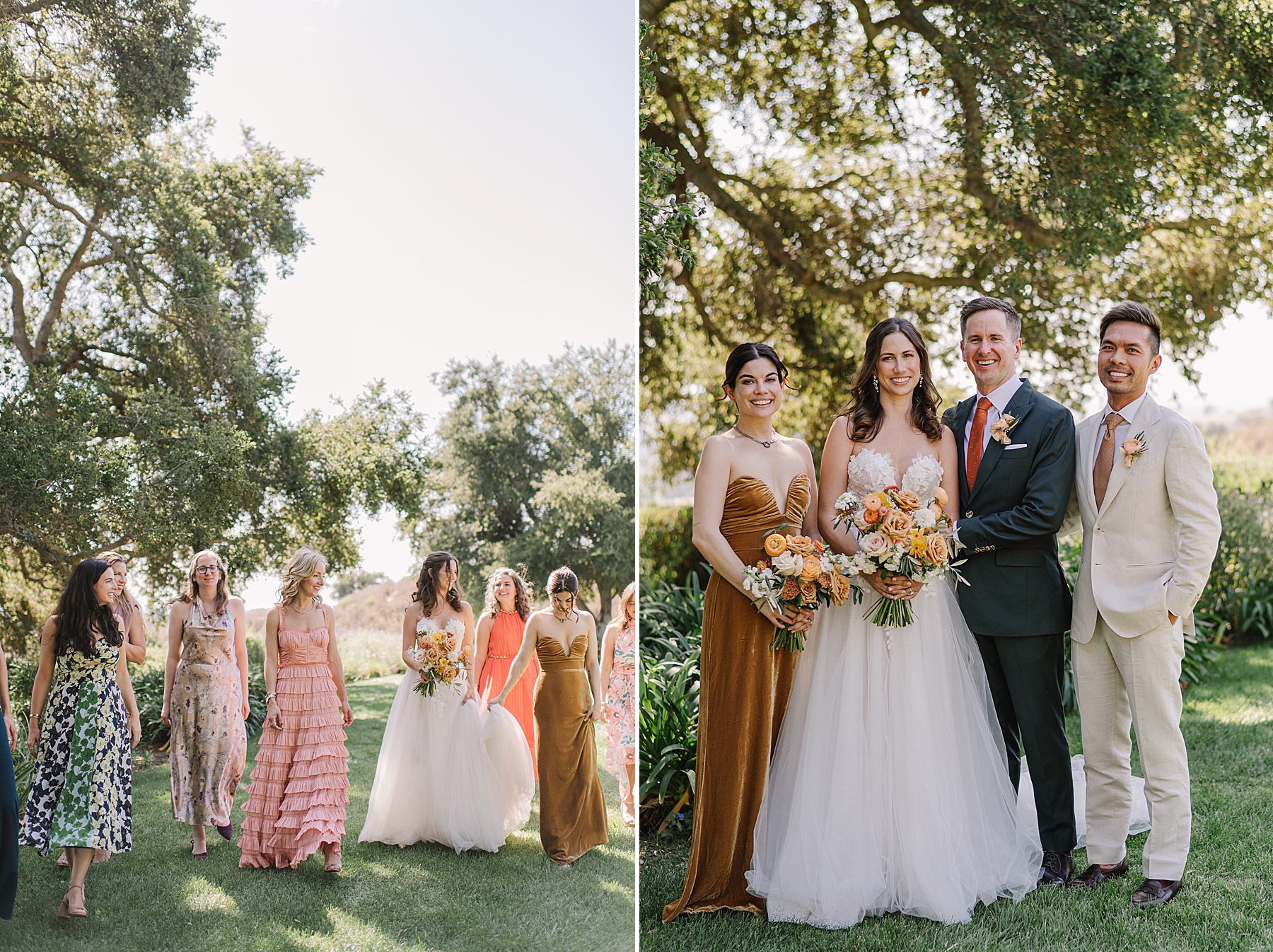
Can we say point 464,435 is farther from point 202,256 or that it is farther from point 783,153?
point 783,153

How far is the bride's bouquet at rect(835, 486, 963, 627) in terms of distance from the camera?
3.55m

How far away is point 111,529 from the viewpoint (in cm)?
379

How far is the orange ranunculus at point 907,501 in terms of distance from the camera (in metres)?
3.59

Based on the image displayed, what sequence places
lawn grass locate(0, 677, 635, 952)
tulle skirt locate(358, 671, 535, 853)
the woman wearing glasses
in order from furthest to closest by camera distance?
tulle skirt locate(358, 671, 535, 853), the woman wearing glasses, lawn grass locate(0, 677, 635, 952)

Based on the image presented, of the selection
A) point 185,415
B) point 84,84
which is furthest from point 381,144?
point 185,415

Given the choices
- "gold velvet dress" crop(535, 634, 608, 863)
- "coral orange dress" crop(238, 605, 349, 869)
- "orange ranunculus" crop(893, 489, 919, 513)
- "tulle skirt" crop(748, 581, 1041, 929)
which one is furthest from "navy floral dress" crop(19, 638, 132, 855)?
"orange ranunculus" crop(893, 489, 919, 513)

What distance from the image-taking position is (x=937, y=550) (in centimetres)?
356

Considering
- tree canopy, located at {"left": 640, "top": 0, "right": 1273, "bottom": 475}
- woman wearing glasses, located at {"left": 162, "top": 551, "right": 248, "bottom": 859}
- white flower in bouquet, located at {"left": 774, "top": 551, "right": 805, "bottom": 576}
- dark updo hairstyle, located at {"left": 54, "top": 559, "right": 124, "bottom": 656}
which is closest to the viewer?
white flower in bouquet, located at {"left": 774, "top": 551, "right": 805, "bottom": 576}

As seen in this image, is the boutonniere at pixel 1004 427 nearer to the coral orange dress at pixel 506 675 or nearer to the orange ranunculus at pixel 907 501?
the orange ranunculus at pixel 907 501

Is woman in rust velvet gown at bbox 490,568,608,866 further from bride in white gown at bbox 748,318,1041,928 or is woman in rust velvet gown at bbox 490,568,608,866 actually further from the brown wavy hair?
bride in white gown at bbox 748,318,1041,928

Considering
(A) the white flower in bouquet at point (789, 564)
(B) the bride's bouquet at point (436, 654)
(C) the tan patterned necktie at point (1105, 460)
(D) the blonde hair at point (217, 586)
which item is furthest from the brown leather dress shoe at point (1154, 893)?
(D) the blonde hair at point (217, 586)

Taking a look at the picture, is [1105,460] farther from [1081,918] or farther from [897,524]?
[1081,918]

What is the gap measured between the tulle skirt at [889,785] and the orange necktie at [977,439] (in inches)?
21.4

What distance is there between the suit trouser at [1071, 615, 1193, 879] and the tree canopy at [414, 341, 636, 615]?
217cm
